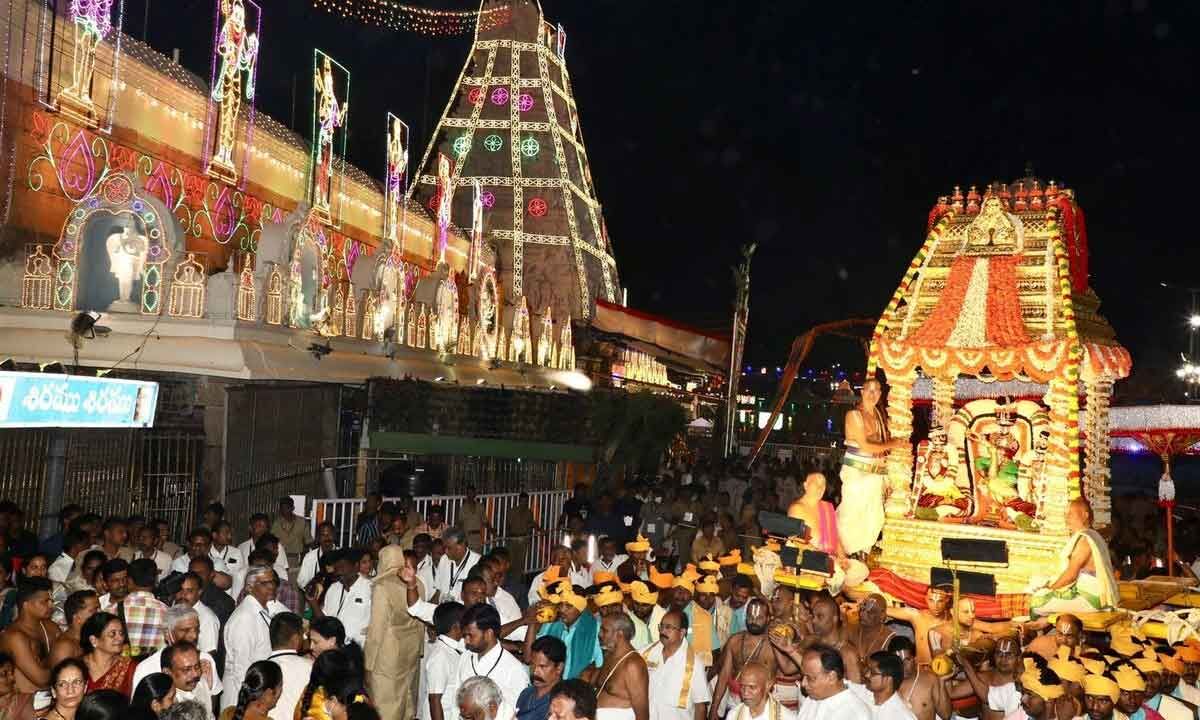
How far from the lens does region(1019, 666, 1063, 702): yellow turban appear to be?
21.0ft

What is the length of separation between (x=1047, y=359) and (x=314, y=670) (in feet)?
33.5

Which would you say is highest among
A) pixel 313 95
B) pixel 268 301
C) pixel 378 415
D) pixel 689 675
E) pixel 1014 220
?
pixel 313 95

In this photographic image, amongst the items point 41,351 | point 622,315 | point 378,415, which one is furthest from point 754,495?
point 622,315

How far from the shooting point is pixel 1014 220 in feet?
47.7

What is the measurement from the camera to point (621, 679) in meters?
6.54

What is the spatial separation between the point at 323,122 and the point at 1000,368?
13.9m

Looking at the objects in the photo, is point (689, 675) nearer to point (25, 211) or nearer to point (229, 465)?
point (229, 465)

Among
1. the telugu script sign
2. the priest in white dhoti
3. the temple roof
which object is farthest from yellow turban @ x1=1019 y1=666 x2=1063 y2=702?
the telugu script sign

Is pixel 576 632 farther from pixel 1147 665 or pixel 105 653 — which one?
pixel 1147 665

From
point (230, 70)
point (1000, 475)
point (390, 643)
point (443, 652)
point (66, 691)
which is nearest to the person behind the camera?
point (66, 691)

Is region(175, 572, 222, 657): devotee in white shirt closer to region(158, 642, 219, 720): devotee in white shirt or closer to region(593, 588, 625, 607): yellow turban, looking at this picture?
region(158, 642, 219, 720): devotee in white shirt

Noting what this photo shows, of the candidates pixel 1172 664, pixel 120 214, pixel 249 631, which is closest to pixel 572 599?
pixel 249 631

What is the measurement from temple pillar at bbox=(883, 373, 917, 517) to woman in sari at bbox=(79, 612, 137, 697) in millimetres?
9958

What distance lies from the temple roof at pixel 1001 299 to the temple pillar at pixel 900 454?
38cm
